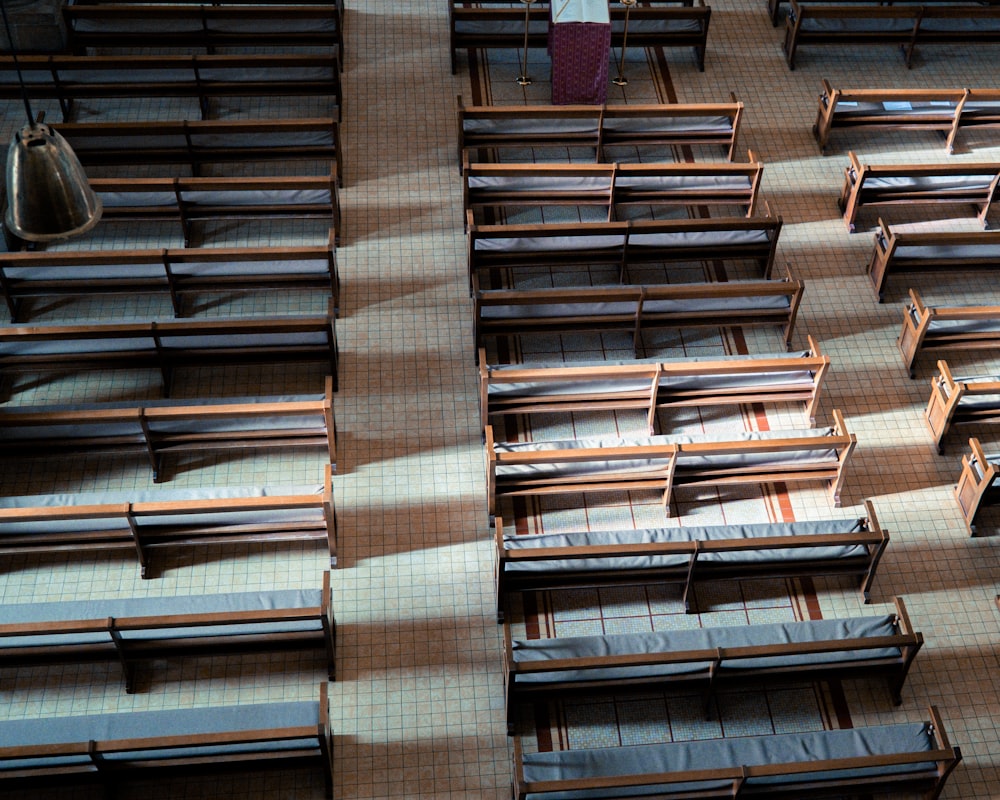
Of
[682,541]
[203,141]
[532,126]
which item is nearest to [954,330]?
[682,541]

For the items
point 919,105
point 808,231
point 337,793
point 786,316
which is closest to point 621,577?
point 337,793

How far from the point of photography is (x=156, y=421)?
7395mm

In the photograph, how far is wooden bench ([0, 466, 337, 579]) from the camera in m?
6.88

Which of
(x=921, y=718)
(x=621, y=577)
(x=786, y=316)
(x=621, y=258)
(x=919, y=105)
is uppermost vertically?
(x=919, y=105)

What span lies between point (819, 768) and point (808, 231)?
4.67 m

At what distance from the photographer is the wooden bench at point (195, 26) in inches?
401

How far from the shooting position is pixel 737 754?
629 centimetres

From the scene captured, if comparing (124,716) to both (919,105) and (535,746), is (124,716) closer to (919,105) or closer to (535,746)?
(535,746)

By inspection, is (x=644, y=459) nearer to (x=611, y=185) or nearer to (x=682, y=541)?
(x=682, y=541)

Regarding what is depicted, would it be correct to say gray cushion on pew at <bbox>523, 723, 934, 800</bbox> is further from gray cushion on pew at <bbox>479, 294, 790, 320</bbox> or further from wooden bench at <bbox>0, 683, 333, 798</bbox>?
gray cushion on pew at <bbox>479, 294, 790, 320</bbox>

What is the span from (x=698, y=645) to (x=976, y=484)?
2188 mm

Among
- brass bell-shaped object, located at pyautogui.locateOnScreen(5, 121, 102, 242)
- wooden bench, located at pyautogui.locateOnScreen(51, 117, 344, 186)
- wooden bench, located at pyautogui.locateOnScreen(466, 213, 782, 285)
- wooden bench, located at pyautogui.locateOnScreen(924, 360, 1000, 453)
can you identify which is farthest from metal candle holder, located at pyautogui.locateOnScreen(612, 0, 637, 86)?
brass bell-shaped object, located at pyautogui.locateOnScreen(5, 121, 102, 242)

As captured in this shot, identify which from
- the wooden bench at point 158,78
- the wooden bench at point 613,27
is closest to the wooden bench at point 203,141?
the wooden bench at point 158,78

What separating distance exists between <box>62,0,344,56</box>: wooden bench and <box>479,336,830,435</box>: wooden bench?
4.12 metres
